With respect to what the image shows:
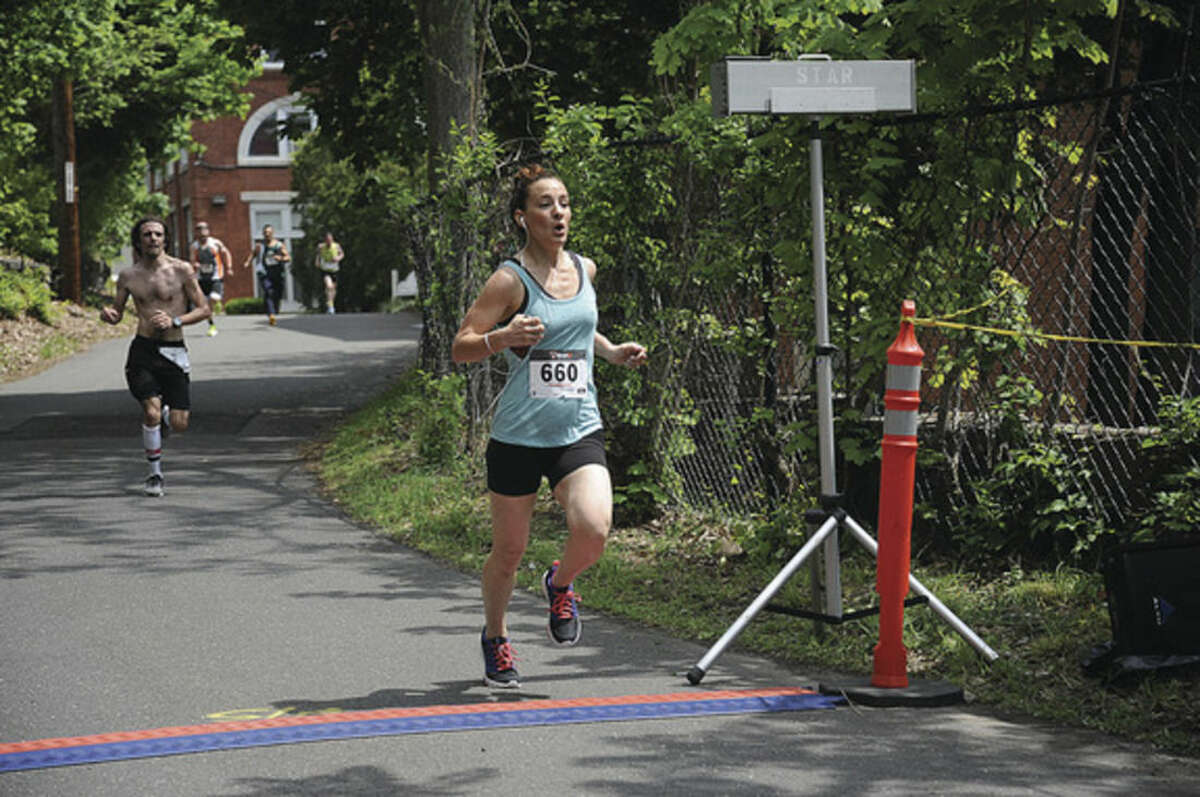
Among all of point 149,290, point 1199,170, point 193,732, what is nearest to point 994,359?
point 1199,170

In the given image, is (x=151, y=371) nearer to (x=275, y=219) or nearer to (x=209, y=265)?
(x=209, y=265)

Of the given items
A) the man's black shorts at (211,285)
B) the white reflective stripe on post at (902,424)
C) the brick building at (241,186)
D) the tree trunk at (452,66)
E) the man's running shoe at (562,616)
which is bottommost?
the man's running shoe at (562,616)

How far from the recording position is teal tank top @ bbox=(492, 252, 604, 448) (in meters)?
5.74

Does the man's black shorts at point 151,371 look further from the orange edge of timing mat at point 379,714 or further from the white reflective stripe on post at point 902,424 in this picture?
the white reflective stripe on post at point 902,424

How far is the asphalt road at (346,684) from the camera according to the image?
4.84m

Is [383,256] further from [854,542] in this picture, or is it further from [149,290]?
[854,542]

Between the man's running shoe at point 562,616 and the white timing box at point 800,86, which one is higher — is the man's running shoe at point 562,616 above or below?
below

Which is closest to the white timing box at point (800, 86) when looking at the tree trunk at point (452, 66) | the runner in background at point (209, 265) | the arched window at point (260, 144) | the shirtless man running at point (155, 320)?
the shirtless man running at point (155, 320)

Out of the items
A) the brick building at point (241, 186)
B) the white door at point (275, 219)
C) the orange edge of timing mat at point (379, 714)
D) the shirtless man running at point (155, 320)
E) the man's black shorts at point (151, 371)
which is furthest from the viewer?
the white door at point (275, 219)

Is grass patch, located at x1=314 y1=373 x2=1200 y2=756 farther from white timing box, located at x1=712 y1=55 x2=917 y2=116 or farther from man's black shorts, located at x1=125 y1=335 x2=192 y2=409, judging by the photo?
white timing box, located at x1=712 y1=55 x2=917 y2=116

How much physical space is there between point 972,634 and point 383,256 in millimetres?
38419

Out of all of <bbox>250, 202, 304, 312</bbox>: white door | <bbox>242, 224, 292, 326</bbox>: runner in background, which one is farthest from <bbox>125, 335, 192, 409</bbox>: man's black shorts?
<bbox>250, 202, 304, 312</bbox>: white door

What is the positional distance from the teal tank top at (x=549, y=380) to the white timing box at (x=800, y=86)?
3.53 feet

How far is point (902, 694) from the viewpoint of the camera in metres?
5.71
